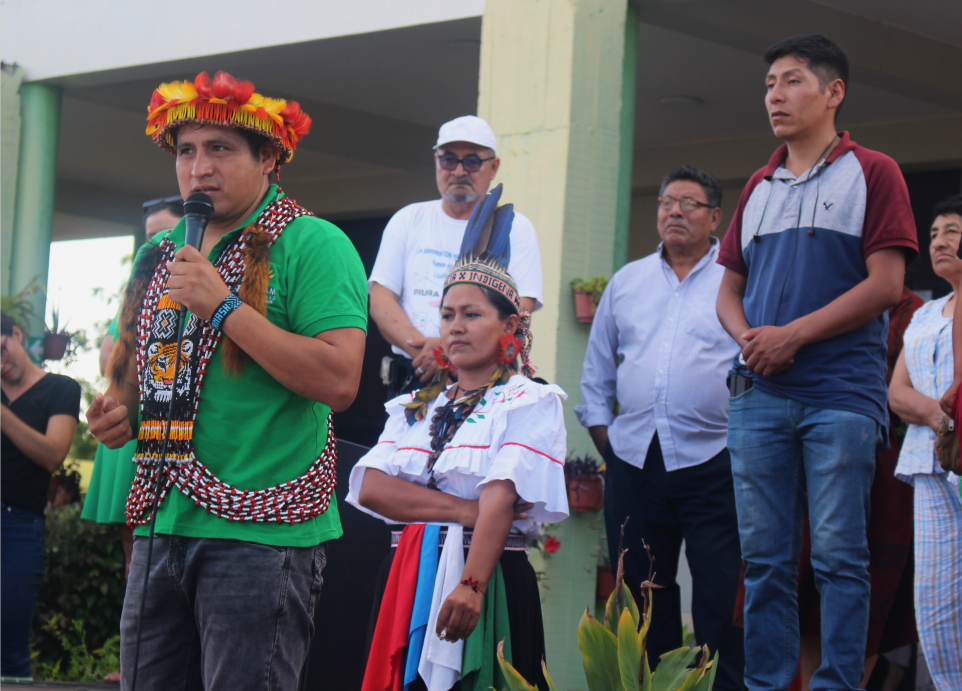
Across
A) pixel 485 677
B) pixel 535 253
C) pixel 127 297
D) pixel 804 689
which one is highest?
pixel 535 253

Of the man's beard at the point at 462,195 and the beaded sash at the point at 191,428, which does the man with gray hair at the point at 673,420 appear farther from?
the beaded sash at the point at 191,428

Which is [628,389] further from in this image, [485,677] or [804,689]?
[485,677]

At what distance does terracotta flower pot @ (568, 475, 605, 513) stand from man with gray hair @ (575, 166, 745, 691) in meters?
0.54

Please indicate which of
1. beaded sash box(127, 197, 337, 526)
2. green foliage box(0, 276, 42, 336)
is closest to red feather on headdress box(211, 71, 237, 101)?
beaded sash box(127, 197, 337, 526)

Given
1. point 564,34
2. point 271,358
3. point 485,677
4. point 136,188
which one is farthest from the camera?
point 136,188

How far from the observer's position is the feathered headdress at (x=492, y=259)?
3.39 metres

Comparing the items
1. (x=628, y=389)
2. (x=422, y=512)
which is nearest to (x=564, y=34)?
(x=628, y=389)

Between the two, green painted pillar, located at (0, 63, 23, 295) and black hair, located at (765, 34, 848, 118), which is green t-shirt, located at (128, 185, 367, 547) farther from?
green painted pillar, located at (0, 63, 23, 295)

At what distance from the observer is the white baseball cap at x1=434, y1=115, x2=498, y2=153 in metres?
4.62

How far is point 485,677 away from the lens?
3012mm

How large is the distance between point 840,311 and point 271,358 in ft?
6.17

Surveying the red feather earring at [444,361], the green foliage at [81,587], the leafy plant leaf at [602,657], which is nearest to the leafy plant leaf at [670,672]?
the leafy plant leaf at [602,657]

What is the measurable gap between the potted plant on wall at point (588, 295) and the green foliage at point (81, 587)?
326 cm

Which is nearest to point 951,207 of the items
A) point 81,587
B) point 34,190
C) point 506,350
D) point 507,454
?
point 506,350
